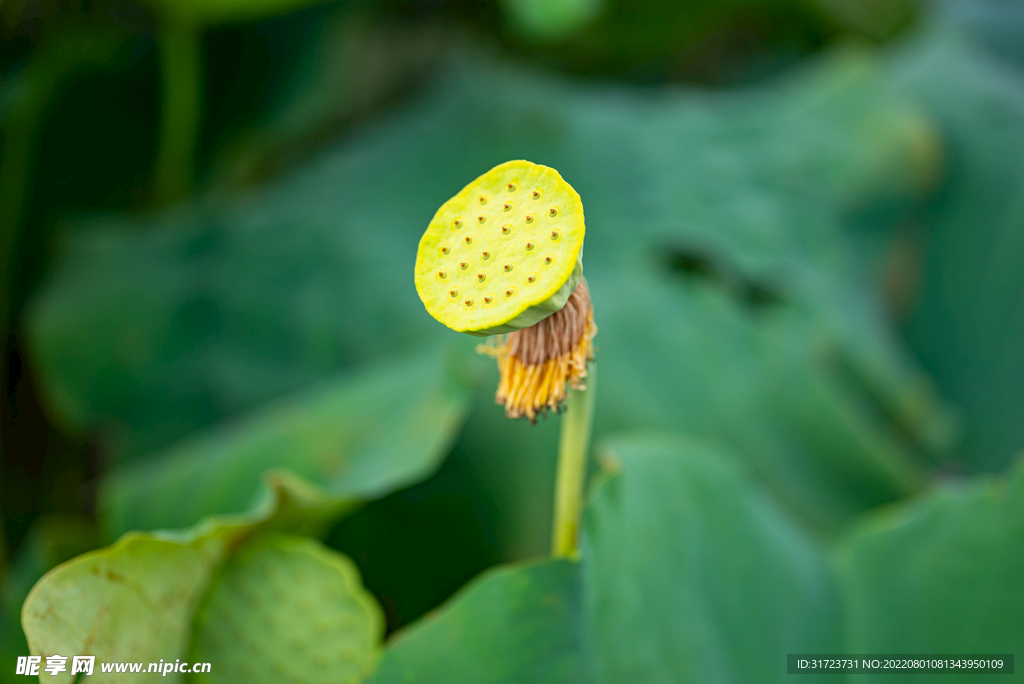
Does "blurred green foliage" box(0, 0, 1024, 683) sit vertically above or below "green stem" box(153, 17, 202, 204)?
below

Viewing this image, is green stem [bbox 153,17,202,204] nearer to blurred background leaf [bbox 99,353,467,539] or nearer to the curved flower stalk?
blurred background leaf [bbox 99,353,467,539]

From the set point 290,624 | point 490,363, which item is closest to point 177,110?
point 490,363

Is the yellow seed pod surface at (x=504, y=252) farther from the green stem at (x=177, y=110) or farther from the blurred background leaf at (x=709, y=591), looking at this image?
the green stem at (x=177, y=110)

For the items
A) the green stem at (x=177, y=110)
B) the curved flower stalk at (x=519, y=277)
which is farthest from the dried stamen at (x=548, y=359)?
the green stem at (x=177, y=110)

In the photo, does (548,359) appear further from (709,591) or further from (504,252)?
(709,591)

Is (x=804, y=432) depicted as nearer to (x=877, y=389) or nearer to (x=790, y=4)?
(x=877, y=389)

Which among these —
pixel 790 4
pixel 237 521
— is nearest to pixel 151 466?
pixel 237 521

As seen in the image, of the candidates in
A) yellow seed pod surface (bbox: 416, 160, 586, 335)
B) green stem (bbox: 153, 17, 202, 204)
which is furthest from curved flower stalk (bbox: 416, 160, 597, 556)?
green stem (bbox: 153, 17, 202, 204)
